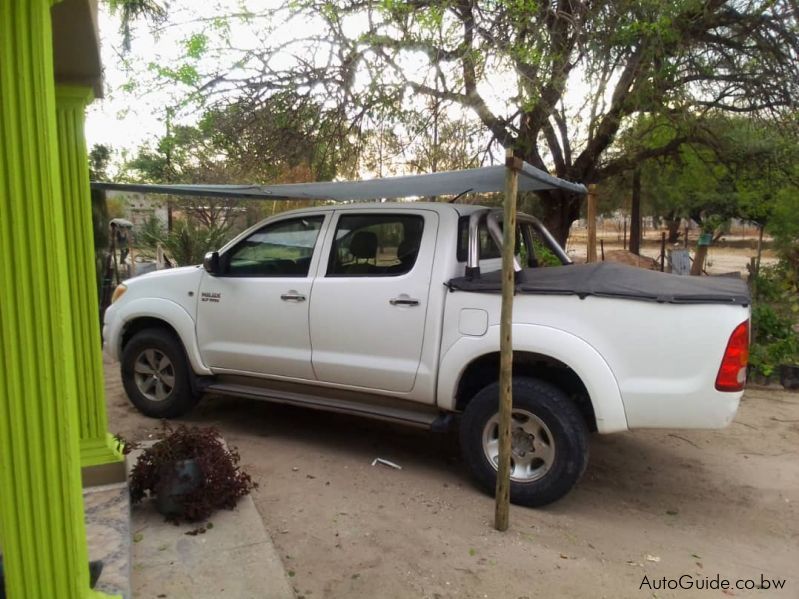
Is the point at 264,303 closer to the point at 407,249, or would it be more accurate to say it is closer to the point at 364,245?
the point at 364,245

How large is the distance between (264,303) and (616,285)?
2.71 meters

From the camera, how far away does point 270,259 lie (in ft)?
17.5

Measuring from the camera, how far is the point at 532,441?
4.14 meters

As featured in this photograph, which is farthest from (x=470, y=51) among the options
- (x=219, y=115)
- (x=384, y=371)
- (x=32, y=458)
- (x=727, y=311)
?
(x=32, y=458)

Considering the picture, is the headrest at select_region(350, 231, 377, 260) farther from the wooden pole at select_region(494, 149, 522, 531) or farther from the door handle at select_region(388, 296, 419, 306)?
the wooden pole at select_region(494, 149, 522, 531)

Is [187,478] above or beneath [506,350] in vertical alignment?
beneath

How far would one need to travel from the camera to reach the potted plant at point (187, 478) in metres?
3.65

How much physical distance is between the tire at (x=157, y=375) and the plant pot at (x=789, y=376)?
6.17 metres

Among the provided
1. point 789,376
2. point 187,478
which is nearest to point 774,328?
point 789,376

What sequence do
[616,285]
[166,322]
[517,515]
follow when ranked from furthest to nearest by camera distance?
[166,322], [517,515], [616,285]

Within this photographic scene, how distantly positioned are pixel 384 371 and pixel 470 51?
4340 millimetres

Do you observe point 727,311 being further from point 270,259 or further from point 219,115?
point 219,115

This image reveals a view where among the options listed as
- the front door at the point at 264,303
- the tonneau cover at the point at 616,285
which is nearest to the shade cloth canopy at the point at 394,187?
the front door at the point at 264,303

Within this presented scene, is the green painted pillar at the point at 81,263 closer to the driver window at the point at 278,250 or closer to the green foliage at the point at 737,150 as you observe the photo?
the driver window at the point at 278,250
